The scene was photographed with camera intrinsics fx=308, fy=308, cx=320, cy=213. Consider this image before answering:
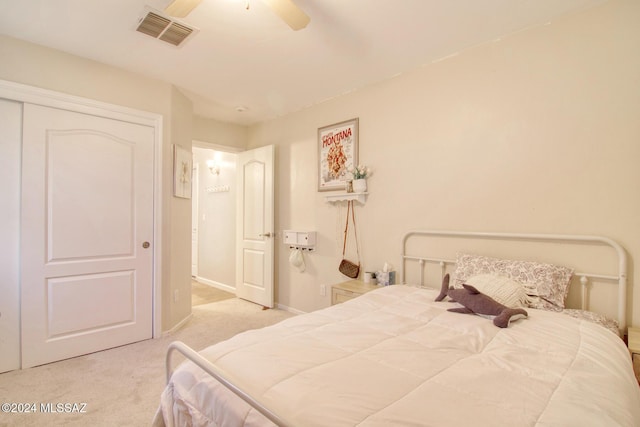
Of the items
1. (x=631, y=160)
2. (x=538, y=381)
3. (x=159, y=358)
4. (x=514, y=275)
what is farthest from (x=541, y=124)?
(x=159, y=358)

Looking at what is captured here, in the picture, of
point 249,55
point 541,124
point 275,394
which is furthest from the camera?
point 249,55

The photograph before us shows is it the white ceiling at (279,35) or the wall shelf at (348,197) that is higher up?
the white ceiling at (279,35)

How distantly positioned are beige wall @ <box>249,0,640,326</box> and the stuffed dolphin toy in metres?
0.70

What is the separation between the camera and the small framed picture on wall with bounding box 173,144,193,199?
10.3 feet

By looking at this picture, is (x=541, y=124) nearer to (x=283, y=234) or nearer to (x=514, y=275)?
(x=514, y=275)

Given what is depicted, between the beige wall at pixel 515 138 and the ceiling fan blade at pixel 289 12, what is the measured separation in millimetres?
1361

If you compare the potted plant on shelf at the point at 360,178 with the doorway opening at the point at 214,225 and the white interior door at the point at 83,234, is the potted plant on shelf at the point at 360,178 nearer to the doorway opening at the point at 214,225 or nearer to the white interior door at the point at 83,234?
the white interior door at the point at 83,234

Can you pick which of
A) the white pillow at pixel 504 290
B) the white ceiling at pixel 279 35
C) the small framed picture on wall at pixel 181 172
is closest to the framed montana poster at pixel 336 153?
the white ceiling at pixel 279 35

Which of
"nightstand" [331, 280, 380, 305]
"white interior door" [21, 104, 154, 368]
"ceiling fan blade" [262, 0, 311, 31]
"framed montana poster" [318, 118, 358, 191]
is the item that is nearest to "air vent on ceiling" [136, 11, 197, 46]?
"ceiling fan blade" [262, 0, 311, 31]

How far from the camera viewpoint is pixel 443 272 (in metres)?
2.49

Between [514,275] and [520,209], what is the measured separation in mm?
476

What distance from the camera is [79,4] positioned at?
1924 millimetres

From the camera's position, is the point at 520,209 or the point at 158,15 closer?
the point at 158,15

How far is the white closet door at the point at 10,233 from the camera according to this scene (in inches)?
89.1
